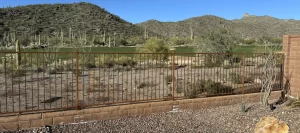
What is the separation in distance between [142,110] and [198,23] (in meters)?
71.9

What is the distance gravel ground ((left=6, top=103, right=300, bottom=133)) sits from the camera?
28.2 ft

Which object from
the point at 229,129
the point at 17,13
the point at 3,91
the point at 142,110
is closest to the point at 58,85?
the point at 3,91

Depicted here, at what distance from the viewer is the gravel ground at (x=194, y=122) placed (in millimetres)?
8594

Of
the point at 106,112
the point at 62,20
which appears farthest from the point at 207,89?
the point at 62,20

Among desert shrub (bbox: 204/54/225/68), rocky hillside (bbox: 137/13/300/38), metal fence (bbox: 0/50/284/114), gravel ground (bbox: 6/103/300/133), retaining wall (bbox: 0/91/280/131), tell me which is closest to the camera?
retaining wall (bbox: 0/91/280/131)

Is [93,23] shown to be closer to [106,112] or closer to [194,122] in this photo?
[106,112]

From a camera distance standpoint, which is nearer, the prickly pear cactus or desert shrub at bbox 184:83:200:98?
the prickly pear cactus

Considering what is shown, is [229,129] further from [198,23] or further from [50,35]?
[198,23]

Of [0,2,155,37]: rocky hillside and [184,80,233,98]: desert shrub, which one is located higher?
[0,2,155,37]: rocky hillside

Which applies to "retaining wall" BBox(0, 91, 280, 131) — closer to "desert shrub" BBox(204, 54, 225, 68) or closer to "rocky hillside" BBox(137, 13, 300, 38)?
"desert shrub" BBox(204, 54, 225, 68)

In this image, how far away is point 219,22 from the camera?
80812 mm

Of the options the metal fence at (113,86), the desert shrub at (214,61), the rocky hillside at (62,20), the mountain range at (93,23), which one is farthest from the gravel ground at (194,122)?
the rocky hillside at (62,20)

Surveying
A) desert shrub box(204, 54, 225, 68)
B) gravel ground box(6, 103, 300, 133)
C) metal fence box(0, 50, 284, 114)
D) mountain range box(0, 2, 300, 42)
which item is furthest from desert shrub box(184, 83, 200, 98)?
mountain range box(0, 2, 300, 42)

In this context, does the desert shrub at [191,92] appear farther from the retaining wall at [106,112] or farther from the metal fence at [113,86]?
the retaining wall at [106,112]
